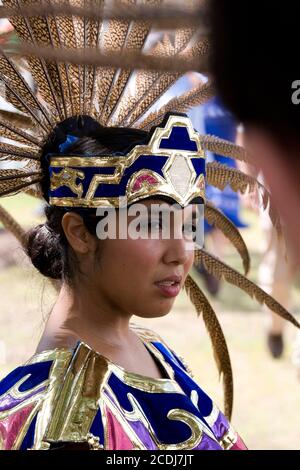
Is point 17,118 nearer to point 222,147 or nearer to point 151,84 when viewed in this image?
point 151,84

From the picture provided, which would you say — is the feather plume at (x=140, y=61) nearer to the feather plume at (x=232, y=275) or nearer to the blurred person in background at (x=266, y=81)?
the blurred person in background at (x=266, y=81)

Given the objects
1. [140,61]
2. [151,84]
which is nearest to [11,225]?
[151,84]

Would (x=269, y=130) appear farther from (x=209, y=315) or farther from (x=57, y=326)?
(x=209, y=315)

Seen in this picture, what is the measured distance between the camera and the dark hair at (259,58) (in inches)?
23.5

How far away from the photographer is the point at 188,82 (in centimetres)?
263

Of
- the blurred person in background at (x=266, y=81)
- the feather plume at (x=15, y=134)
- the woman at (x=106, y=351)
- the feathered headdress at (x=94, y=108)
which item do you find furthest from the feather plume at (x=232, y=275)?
the blurred person in background at (x=266, y=81)

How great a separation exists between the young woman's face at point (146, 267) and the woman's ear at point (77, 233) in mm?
53

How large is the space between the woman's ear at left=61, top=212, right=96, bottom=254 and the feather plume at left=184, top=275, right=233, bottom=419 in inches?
20.6

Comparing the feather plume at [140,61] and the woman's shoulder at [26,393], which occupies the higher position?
the feather plume at [140,61]

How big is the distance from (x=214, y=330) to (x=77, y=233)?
27.2 inches

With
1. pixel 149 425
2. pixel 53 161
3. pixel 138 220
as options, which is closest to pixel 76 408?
pixel 149 425

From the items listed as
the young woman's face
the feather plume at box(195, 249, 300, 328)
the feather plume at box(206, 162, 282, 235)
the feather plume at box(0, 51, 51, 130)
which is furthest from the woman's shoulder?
the feather plume at box(206, 162, 282, 235)

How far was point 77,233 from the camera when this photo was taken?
2066 millimetres

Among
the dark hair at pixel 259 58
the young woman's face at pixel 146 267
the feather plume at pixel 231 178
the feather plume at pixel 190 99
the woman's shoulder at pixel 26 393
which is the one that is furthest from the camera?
the feather plume at pixel 231 178
